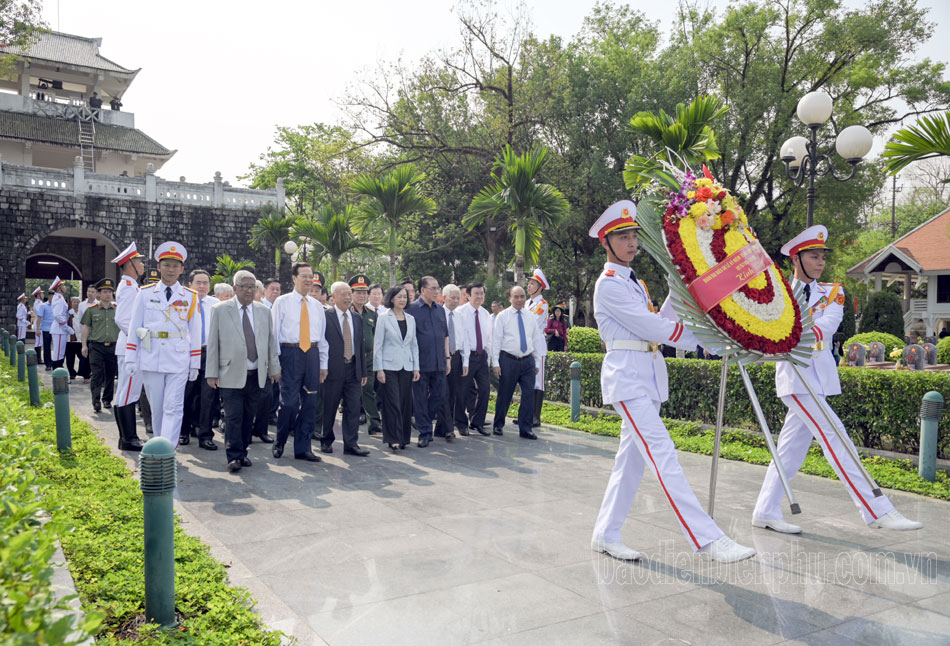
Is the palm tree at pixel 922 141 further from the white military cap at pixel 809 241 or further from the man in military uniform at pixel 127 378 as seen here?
the man in military uniform at pixel 127 378

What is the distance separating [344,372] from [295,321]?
856 millimetres

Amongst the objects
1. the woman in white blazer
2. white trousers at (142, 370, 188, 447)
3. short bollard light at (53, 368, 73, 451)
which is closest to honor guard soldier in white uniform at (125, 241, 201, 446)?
white trousers at (142, 370, 188, 447)

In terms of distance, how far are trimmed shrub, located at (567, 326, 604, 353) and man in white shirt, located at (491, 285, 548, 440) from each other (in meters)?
3.92

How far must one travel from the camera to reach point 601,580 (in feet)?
14.5

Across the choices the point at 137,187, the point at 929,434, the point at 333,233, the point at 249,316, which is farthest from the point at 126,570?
the point at 137,187

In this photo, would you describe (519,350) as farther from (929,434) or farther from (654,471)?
(654,471)

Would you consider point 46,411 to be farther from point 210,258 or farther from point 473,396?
point 210,258

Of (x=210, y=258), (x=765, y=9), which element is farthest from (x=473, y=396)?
(x=210, y=258)

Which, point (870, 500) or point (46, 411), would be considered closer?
point (870, 500)

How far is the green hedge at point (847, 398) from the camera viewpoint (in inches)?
316

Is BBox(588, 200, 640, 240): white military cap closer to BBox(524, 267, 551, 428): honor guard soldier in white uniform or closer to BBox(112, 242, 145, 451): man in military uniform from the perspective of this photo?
BBox(524, 267, 551, 428): honor guard soldier in white uniform

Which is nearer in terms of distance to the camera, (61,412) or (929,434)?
(929,434)

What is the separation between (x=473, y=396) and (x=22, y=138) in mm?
32431

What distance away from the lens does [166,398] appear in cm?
755
